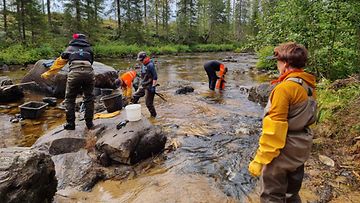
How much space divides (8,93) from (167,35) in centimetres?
3340

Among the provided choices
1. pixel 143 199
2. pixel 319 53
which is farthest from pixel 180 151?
pixel 319 53

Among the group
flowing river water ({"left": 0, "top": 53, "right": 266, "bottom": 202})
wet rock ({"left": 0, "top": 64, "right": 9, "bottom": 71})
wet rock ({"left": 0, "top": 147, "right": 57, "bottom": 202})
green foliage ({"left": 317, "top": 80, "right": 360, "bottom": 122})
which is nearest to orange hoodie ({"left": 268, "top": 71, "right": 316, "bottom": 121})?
flowing river water ({"left": 0, "top": 53, "right": 266, "bottom": 202})

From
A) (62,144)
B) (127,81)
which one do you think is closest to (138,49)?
(127,81)

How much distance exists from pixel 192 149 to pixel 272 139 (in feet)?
10.3

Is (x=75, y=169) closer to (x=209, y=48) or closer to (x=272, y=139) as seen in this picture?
(x=272, y=139)

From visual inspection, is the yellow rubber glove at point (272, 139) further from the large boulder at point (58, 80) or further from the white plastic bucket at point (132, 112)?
the large boulder at point (58, 80)

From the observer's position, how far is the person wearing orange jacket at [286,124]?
2.40 meters

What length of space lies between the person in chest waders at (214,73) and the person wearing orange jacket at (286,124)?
8832 millimetres

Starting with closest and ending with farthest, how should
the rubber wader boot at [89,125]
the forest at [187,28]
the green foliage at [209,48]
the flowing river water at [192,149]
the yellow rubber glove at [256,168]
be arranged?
the yellow rubber glove at [256,168]
the flowing river water at [192,149]
the rubber wader boot at [89,125]
the forest at [187,28]
the green foliage at [209,48]

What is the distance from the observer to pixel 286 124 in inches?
94.9

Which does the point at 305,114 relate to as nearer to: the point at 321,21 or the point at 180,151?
the point at 180,151

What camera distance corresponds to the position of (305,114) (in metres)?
2.46

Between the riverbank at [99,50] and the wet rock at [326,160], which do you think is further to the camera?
the riverbank at [99,50]

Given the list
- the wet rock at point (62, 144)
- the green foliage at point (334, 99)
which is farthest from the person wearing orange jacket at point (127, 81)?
the green foliage at point (334, 99)
